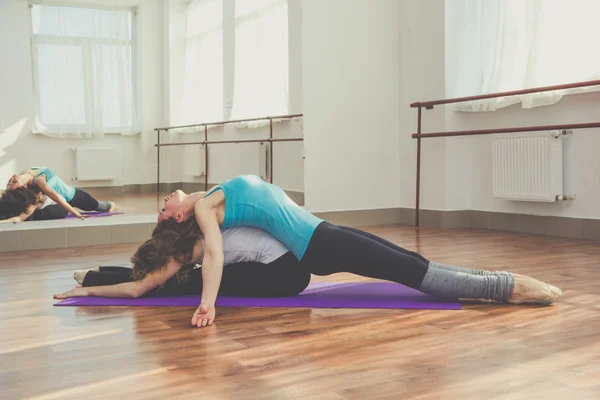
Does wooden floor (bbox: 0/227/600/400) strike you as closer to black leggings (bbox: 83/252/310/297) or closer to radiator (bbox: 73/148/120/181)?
black leggings (bbox: 83/252/310/297)

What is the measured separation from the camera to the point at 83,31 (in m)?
4.79

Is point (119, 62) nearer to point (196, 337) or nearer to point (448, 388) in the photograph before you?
point (196, 337)

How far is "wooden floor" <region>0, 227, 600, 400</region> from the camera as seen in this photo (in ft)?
5.64

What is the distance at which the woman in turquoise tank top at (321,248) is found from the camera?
260 cm

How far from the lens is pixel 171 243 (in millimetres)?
2670

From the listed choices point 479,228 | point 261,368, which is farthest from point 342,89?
point 261,368

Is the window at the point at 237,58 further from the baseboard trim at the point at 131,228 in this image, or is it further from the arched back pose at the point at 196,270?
the arched back pose at the point at 196,270

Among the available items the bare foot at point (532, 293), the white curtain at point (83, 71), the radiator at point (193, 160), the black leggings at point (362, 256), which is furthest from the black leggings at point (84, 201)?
the bare foot at point (532, 293)

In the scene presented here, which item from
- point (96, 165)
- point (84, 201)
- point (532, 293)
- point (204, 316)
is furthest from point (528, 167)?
point (204, 316)

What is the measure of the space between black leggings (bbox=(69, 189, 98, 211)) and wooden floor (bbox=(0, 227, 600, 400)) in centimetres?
176

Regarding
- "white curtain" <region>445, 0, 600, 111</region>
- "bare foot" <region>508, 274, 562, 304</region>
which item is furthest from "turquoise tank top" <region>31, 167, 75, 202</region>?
"bare foot" <region>508, 274, 562, 304</region>

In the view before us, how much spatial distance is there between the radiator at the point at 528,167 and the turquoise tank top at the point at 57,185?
2921 mm

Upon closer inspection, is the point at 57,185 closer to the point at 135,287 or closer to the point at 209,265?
the point at 135,287

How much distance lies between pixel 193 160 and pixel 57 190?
0.97 meters
